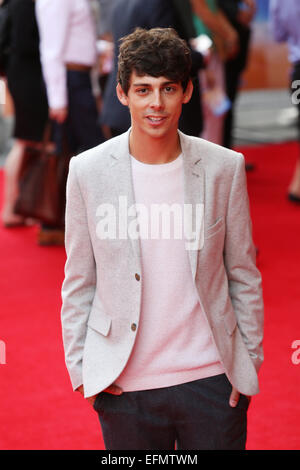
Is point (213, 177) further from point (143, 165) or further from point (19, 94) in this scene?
point (19, 94)

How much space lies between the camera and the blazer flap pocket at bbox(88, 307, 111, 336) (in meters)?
1.79

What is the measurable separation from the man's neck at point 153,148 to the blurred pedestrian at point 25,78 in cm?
340

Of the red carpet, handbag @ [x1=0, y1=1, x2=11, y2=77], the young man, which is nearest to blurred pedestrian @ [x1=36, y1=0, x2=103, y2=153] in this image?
handbag @ [x1=0, y1=1, x2=11, y2=77]

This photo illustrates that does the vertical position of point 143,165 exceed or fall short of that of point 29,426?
it exceeds it

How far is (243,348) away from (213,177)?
409 mm

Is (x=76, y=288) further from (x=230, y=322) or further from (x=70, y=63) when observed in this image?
(x=70, y=63)

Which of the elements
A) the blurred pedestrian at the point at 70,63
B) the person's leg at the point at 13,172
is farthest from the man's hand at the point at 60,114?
the person's leg at the point at 13,172

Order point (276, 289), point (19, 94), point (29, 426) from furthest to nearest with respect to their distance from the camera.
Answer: point (19, 94)
point (276, 289)
point (29, 426)

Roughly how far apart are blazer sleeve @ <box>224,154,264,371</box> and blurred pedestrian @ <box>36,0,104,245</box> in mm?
2999

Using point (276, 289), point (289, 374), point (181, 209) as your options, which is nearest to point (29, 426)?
point (289, 374)

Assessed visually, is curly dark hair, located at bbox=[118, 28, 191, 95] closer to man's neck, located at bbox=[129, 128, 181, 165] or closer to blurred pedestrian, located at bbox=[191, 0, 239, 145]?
man's neck, located at bbox=[129, 128, 181, 165]

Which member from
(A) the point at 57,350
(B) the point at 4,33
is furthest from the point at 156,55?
(B) the point at 4,33

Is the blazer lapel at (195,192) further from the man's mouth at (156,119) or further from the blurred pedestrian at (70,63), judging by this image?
the blurred pedestrian at (70,63)

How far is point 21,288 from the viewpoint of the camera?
4523 mm
